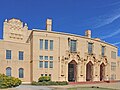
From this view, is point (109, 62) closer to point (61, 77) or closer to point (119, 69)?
point (119, 69)

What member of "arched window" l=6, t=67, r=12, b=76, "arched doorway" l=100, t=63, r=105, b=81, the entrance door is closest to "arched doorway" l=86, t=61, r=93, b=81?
the entrance door

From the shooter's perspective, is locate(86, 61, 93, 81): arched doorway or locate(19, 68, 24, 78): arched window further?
locate(86, 61, 93, 81): arched doorway

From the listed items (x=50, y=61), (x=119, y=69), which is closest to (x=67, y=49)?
(x=50, y=61)

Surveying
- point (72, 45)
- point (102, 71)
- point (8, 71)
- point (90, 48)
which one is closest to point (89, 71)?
point (102, 71)

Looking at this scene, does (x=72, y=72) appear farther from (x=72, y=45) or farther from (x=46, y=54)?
(x=46, y=54)

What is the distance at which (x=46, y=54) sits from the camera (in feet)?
169

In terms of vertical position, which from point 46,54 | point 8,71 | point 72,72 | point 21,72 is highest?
point 46,54

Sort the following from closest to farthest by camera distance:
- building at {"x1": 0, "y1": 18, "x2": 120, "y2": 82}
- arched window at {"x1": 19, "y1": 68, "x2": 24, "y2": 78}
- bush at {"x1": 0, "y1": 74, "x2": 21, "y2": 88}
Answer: bush at {"x1": 0, "y1": 74, "x2": 21, "y2": 88} → building at {"x1": 0, "y1": 18, "x2": 120, "y2": 82} → arched window at {"x1": 19, "y1": 68, "x2": 24, "y2": 78}

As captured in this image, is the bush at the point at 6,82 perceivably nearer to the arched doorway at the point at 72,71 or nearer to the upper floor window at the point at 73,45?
the upper floor window at the point at 73,45

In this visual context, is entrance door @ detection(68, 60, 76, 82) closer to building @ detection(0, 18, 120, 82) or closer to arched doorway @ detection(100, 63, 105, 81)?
building @ detection(0, 18, 120, 82)

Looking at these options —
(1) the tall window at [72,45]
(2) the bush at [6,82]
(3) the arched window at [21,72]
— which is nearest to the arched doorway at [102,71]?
(1) the tall window at [72,45]

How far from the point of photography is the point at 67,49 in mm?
54906

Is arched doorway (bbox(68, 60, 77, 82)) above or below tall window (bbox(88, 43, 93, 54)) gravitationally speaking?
below

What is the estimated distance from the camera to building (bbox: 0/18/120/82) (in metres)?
49.3
